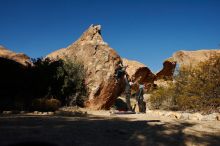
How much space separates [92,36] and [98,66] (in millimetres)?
2583

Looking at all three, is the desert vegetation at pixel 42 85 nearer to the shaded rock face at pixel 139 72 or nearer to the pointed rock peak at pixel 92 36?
the pointed rock peak at pixel 92 36

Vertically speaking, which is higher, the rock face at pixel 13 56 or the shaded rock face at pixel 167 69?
the shaded rock face at pixel 167 69

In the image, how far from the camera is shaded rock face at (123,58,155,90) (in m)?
33.0

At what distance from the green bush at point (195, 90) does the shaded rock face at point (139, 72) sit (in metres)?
11.4

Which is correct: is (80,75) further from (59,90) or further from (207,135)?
(207,135)

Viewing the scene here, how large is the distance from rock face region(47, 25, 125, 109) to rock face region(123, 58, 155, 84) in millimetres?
12147

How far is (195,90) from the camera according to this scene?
17.4 metres

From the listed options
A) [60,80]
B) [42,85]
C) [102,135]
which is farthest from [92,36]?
[102,135]

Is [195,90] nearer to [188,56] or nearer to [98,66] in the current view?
[98,66]

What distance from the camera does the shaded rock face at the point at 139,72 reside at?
108ft

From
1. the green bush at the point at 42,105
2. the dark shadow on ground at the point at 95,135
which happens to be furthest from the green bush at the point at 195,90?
the dark shadow on ground at the point at 95,135

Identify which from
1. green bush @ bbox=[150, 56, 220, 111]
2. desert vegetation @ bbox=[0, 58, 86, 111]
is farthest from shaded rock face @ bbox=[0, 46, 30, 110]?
green bush @ bbox=[150, 56, 220, 111]

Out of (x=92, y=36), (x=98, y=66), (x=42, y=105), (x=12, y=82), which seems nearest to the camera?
(x=42, y=105)

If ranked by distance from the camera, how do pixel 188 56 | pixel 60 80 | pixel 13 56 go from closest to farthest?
pixel 60 80 → pixel 13 56 → pixel 188 56
